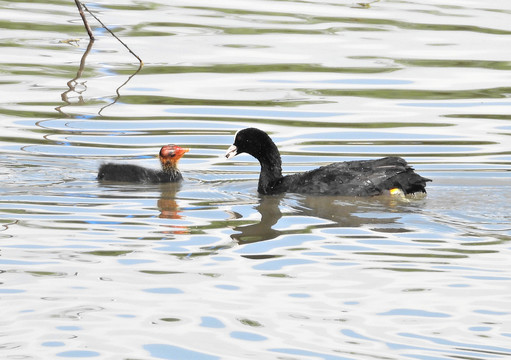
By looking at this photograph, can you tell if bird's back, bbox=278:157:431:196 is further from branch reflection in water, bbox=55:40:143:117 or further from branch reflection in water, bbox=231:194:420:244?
branch reflection in water, bbox=55:40:143:117

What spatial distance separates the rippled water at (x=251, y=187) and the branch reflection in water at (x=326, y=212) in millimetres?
41

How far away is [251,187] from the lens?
1291 cm

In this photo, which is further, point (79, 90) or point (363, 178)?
point (79, 90)

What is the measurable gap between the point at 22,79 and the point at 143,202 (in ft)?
21.4

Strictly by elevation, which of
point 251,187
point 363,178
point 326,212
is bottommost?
point 251,187

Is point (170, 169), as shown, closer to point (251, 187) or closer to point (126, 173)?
point (126, 173)

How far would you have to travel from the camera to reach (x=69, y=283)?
336 inches

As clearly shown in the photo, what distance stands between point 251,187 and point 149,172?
1.09 metres

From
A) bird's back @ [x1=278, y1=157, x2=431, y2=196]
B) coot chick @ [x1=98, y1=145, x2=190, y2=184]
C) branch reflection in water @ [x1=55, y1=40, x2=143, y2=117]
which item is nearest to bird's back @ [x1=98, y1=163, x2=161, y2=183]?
coot chick @ [x1=98, y1=145, x2=190, y2=184]

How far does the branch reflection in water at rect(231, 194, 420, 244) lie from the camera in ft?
34.4

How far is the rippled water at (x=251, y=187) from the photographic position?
25.2 feet

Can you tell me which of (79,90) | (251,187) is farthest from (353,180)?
(79,90)

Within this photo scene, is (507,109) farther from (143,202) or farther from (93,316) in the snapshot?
(93,316)

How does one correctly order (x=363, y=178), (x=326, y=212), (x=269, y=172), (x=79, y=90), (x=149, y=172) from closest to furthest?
(x=326, y=212) → (x=363, y=178) → (x=269, y=172) → (x=149, y=172) → (x=79, y=90)
